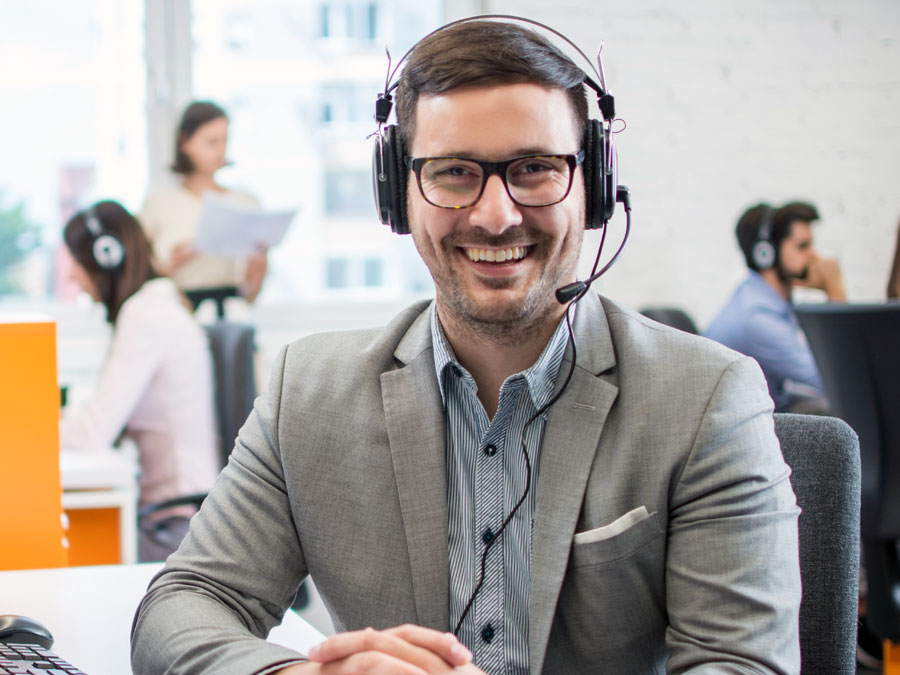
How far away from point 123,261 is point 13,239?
153cm

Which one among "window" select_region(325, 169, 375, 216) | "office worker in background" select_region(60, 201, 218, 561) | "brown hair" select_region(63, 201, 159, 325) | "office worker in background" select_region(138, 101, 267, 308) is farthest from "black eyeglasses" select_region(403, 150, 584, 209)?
"window" select_region(325, 169, 375, 216)

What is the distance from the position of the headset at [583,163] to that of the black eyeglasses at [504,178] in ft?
0.13

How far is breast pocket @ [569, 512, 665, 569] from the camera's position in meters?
0.94

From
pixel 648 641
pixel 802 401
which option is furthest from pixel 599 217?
pixel 802 401

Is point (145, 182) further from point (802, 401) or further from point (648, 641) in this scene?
point (648, 641)

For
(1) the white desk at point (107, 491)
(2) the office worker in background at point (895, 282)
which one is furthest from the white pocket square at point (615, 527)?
(2) the office worker in background at point (895, 282)

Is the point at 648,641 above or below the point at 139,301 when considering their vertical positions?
below

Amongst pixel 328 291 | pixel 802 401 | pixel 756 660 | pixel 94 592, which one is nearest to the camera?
pixel 756 660

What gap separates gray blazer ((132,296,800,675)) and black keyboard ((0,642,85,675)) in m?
0.09

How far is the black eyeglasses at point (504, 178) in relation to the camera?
1.03 meters

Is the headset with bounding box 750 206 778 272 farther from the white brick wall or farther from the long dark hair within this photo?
the long dark hair

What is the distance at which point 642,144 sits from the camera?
423 centimetres

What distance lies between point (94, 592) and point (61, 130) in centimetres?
308

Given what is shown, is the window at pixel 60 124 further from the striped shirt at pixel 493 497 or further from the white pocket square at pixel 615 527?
the white pocket square at pixel 615 527
